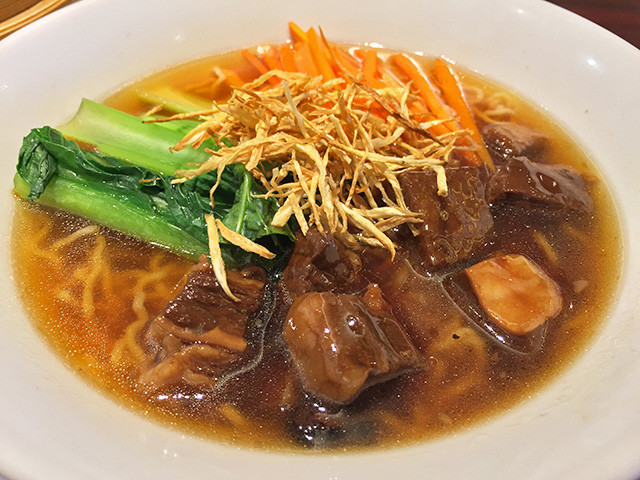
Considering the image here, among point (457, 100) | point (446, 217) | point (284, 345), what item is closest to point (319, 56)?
point (457, 100)

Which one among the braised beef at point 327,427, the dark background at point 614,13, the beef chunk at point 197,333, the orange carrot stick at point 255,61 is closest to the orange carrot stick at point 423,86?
the orange carrot stick at point 255,61

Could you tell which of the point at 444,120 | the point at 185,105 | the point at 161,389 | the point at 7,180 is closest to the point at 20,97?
the point at 7,180

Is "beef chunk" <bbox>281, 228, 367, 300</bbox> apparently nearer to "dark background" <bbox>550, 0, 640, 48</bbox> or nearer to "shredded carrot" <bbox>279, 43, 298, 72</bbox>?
"shredded carrot" <bbox>279, 43, 298, 72</bbox>

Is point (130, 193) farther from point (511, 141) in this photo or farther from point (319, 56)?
point (511, 141)

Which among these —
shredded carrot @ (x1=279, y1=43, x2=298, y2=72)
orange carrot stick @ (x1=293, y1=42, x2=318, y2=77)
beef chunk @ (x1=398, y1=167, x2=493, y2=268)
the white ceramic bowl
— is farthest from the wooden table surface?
beef chunk @ (x1=398, y1=167, x2=493, y2=268)

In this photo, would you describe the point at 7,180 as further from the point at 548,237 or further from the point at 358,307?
the point at 548,237

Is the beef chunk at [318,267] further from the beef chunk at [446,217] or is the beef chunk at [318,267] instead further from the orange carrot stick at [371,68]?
the orange carrot stick at [371,68]
